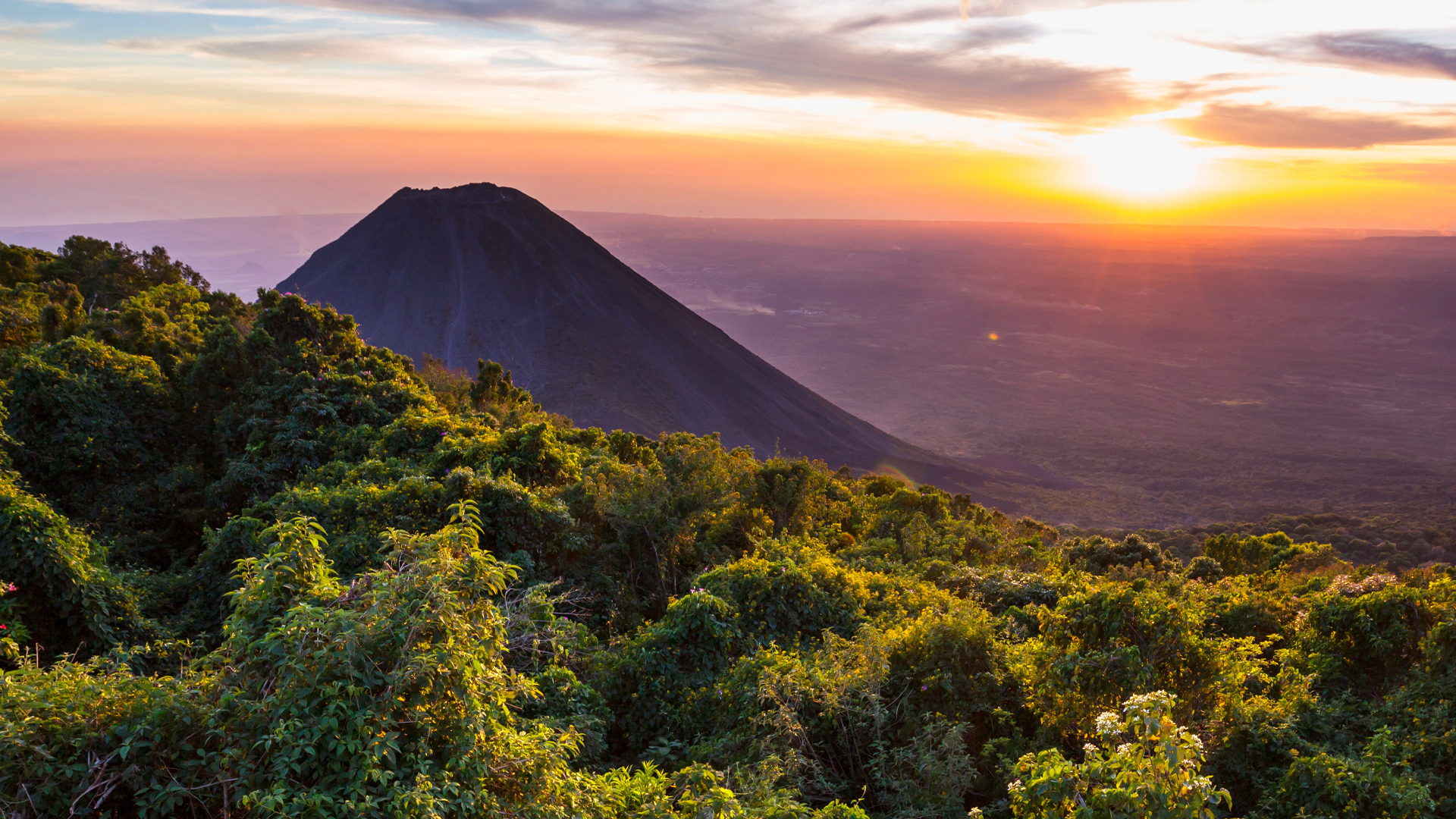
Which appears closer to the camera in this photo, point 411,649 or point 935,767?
point 411,649

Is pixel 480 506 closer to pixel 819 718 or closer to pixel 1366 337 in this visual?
pixel 819 718

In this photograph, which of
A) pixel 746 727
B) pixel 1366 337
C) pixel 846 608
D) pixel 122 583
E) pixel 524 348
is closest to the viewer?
pixel 746 727

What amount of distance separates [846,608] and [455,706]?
877 centimetres

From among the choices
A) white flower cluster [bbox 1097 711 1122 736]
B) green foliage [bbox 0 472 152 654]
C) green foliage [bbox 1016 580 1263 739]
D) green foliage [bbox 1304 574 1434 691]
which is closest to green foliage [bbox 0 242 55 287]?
green foliage [bbox 0 472 152 654]

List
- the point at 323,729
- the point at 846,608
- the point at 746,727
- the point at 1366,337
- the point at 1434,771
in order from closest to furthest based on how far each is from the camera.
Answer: the point at 323,729 → the point at 1434,771 → the point at 746,727 → the point at 846,608 → the point at 1366,337

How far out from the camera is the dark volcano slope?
79062 mm

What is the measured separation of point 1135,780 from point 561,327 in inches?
3412

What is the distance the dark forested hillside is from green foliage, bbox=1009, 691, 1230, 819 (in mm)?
27

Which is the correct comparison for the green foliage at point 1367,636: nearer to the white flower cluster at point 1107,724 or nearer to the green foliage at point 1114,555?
the white flower cluster at point 1107,724

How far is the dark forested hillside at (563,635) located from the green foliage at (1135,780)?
3 centimetres

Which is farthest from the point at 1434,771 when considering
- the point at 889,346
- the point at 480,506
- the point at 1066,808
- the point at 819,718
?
the point at 889,346

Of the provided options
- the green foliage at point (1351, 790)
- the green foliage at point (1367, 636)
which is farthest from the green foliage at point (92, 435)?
the green foliage at point (1367, 636)

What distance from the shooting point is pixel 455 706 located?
552cm

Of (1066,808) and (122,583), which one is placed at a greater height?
(1066,808)
